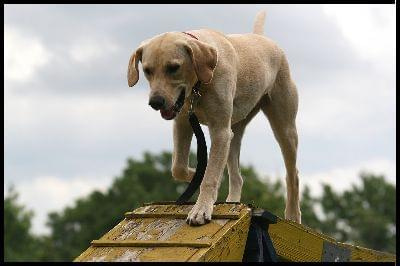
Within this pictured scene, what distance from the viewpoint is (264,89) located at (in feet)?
31.7

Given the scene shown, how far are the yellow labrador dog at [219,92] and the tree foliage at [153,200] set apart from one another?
135ft

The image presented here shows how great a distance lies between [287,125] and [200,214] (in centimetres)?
238

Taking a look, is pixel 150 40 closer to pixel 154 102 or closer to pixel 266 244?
pixel 154 102

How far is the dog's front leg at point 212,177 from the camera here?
823cm

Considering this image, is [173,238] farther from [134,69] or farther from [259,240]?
[134,69]

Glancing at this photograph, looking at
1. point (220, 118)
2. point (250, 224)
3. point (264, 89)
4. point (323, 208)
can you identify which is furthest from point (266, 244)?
point (323, 208)

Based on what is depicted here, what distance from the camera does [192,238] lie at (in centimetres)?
793

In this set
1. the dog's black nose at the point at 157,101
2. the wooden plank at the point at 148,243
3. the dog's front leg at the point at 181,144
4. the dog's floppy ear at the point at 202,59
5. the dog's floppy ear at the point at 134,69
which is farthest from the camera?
the dog's front leg at the point at 181,144

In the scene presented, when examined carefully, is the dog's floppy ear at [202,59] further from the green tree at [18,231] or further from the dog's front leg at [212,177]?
the green tree at [18,231]

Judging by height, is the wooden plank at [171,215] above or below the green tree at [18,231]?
above

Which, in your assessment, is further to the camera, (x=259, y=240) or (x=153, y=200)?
(x=153, y=200)

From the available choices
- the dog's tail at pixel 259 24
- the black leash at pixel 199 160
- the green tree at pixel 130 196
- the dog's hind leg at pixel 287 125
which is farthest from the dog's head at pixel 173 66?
the green tree at pixel 130 196

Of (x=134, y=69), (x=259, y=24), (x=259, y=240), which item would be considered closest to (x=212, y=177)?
(x=259, y=240)

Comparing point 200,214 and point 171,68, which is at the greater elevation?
point 171,68
